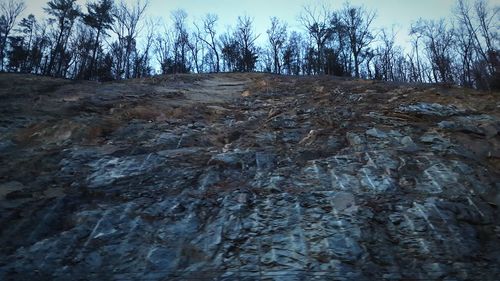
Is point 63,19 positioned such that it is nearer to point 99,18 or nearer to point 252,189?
point 99,18

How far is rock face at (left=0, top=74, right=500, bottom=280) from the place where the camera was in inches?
165

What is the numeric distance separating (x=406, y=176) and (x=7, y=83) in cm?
1129

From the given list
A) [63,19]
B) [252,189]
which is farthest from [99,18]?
[252,189]

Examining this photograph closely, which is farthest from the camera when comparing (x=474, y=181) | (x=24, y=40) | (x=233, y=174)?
(x=24, y=40)

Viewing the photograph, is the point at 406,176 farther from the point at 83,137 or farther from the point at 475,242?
the point at 83,137

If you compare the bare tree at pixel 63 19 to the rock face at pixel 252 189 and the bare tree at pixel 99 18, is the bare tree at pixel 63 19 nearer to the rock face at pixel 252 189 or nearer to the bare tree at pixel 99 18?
the bare tree at pixel 99 18

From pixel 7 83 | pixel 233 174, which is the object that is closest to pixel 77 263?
pixel 233 174

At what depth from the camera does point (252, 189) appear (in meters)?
5.64

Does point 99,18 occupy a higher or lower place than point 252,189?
higher

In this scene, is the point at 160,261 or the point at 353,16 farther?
the point at 353,16

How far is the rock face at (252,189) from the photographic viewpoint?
4.20 meters

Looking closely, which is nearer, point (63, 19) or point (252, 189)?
point (252, 189)

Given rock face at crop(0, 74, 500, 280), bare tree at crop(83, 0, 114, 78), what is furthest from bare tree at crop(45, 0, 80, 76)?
rock face at crop(0, 74, 500, 280)

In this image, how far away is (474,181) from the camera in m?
5.64
